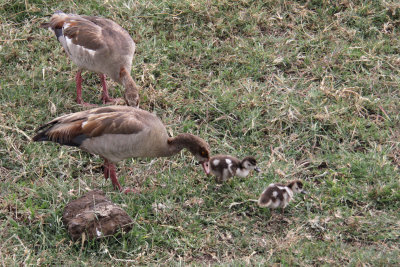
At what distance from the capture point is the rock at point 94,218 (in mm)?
5301

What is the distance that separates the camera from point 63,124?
6023 mm

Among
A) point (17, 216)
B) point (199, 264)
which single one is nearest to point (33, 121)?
point (17, 216)

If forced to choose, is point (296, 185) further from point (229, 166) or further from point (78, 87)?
point (78, 87)

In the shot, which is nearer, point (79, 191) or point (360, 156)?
point (79, 191)

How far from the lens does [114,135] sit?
5.90m

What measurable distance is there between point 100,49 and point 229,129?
6.16ft

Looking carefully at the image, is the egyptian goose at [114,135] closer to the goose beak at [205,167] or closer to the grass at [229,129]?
the goose beak at [205,167]

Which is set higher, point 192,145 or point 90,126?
point 90,126

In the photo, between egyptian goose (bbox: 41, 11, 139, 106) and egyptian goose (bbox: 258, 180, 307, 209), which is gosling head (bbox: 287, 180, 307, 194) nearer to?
egyptian goose (bbox: 258, 180, 307, 209)

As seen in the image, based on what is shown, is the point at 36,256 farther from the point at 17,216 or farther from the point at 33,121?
the point at 33,121

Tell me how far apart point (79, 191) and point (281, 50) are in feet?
12.3

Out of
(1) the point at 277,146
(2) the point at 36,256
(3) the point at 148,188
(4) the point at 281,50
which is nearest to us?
(2) the point at 36,256

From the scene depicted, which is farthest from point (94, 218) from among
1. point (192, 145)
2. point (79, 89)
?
point (79, 89)

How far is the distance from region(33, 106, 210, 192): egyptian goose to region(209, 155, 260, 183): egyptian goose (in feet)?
0.62
